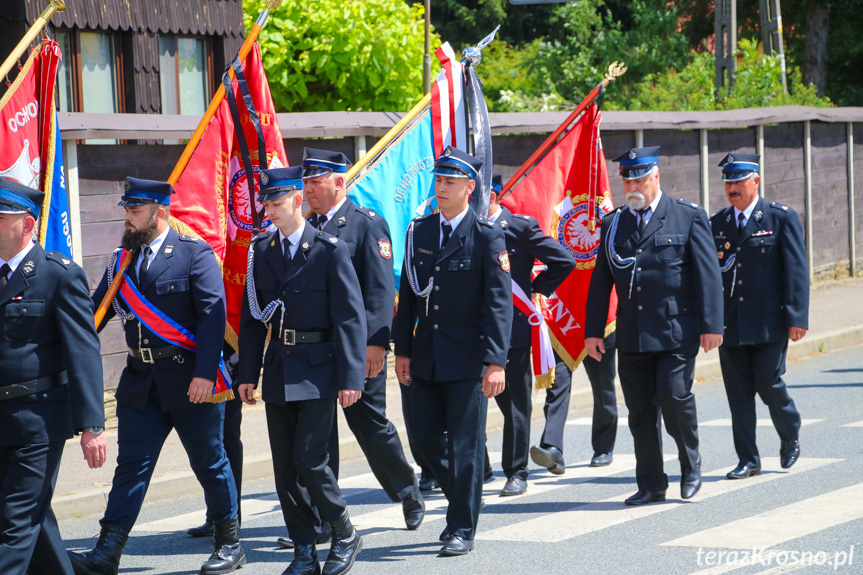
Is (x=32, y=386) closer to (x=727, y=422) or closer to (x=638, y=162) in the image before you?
(x=638, y=162)

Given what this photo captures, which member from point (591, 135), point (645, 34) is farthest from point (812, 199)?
point (645, 34)

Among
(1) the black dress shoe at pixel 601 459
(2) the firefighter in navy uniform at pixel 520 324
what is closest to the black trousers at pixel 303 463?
(2) the firefighter in navy uniform at pixel 520 324

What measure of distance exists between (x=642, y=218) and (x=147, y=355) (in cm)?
313

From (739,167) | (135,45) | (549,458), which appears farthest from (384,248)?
(135,45)

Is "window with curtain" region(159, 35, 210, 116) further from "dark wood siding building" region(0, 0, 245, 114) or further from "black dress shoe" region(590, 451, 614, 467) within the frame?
"black dress shoe" region(590, 451, 614, 467)

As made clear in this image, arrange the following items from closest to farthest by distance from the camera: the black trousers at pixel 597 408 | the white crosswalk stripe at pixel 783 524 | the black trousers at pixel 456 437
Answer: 1. the white crosswalk stripe at pixel 783 524
2. the black trousers at pixel 456 437
3. the black trousers at pixel 597 408

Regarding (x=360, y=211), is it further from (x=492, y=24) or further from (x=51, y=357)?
(x=492, y=24)

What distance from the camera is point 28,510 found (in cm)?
490

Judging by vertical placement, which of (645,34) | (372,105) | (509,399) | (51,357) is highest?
(645,34)

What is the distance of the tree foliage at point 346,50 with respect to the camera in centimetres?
1808

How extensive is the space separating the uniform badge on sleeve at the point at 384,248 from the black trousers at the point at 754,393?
274cm

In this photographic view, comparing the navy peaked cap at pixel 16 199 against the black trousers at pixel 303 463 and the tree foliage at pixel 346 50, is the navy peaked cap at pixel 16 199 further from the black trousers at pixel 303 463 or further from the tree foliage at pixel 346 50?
the tree foliage at pixel 346 50

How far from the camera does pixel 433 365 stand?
6.62 m

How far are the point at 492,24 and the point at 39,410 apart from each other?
38.1 meters
